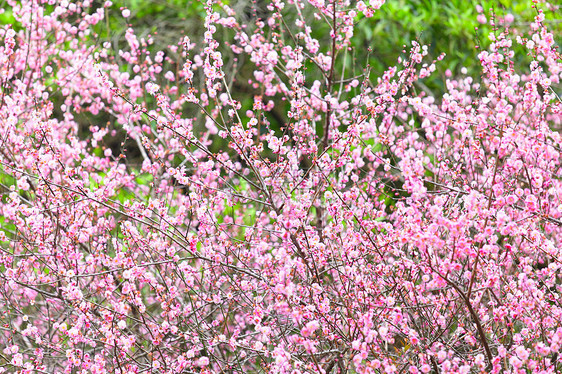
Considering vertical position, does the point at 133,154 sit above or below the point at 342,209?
above

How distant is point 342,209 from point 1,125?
236 centimetres

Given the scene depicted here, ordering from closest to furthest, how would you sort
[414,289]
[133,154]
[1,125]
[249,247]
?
[414,289] → [249,247] → [1,125] → [133,154]

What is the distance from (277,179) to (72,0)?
4.75m

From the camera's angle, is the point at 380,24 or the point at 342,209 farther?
the point at 380,24

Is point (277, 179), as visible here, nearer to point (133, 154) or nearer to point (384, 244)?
point (384, 244)

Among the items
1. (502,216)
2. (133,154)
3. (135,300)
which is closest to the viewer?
(502,216)

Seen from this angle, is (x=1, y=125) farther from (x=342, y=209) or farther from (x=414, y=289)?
(x=414, y=289)

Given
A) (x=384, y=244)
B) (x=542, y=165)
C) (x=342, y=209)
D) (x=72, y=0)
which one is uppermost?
(x=72, y=0)

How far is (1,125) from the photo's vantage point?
12.9 feet

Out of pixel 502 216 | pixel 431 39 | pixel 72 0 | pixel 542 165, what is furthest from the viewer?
pixel 72 0

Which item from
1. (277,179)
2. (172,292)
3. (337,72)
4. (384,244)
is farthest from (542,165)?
(337,72)

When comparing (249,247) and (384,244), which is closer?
(384,244)

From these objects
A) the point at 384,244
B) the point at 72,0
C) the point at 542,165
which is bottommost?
the point at 384,244

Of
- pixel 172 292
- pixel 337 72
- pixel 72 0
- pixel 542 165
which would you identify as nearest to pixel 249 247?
pixel 172 292
